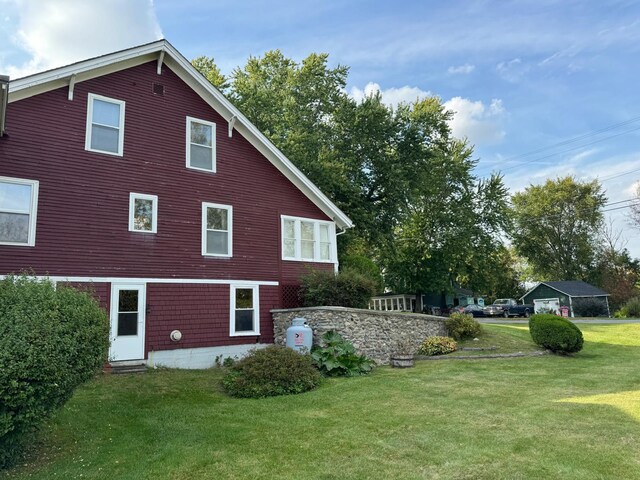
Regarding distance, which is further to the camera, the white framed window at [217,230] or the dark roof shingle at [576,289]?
the dark roof shingle at [576,289]

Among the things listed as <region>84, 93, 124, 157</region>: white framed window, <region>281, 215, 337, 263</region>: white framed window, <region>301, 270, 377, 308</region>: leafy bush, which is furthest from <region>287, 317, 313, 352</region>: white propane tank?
<region>84, 93, 124, 157</region>: white framed window

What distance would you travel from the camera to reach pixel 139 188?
1177 centimetres

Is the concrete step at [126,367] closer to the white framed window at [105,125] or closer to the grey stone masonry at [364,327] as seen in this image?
the grey stone masonry at [364,327]

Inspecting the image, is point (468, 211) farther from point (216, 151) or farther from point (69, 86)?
point (69, 86)

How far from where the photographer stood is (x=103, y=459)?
5199 mm

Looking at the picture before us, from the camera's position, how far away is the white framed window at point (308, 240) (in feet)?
48.0

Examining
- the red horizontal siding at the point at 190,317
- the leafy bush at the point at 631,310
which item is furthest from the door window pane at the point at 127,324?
the leafy bush at the point at 631,310

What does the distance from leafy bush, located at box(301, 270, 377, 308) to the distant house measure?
32519 millimetres

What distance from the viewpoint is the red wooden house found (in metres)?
10.4

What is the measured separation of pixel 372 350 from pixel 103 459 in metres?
8.61

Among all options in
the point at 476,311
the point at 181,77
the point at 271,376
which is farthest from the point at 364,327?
the point at 476,311

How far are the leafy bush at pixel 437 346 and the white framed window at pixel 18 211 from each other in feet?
36.9

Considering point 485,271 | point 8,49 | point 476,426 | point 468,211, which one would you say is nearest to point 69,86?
point 8,49

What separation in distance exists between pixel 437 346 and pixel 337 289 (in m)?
3.69
